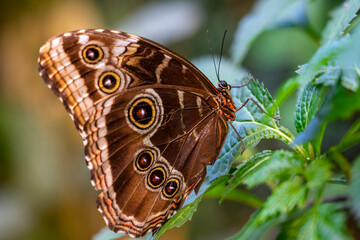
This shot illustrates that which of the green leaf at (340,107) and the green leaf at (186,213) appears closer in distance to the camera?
the green leaf at (340,107)

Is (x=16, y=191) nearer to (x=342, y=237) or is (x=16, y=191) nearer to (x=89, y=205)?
(x=89, y=205)

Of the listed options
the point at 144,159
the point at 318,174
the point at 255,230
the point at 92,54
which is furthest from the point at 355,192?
the point at 92,54

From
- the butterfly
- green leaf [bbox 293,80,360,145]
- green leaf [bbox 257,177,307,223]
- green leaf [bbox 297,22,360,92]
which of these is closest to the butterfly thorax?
the butterfly

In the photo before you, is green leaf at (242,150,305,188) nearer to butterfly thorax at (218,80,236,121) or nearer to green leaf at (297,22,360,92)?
green leaf at (297,22,360,92)

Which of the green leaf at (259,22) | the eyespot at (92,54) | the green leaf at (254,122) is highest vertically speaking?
the eyespot at (92,54)

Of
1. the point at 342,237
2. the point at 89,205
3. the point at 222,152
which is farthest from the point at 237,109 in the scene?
the point at 89,205

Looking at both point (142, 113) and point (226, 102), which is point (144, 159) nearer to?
point (142, 113)

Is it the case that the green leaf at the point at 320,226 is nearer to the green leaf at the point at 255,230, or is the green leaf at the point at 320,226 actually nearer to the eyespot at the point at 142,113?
the green leaf at the point at 255,230

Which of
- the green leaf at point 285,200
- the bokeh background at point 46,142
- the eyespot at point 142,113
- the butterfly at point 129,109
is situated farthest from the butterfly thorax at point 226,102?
the bokeh background at point 46,142
